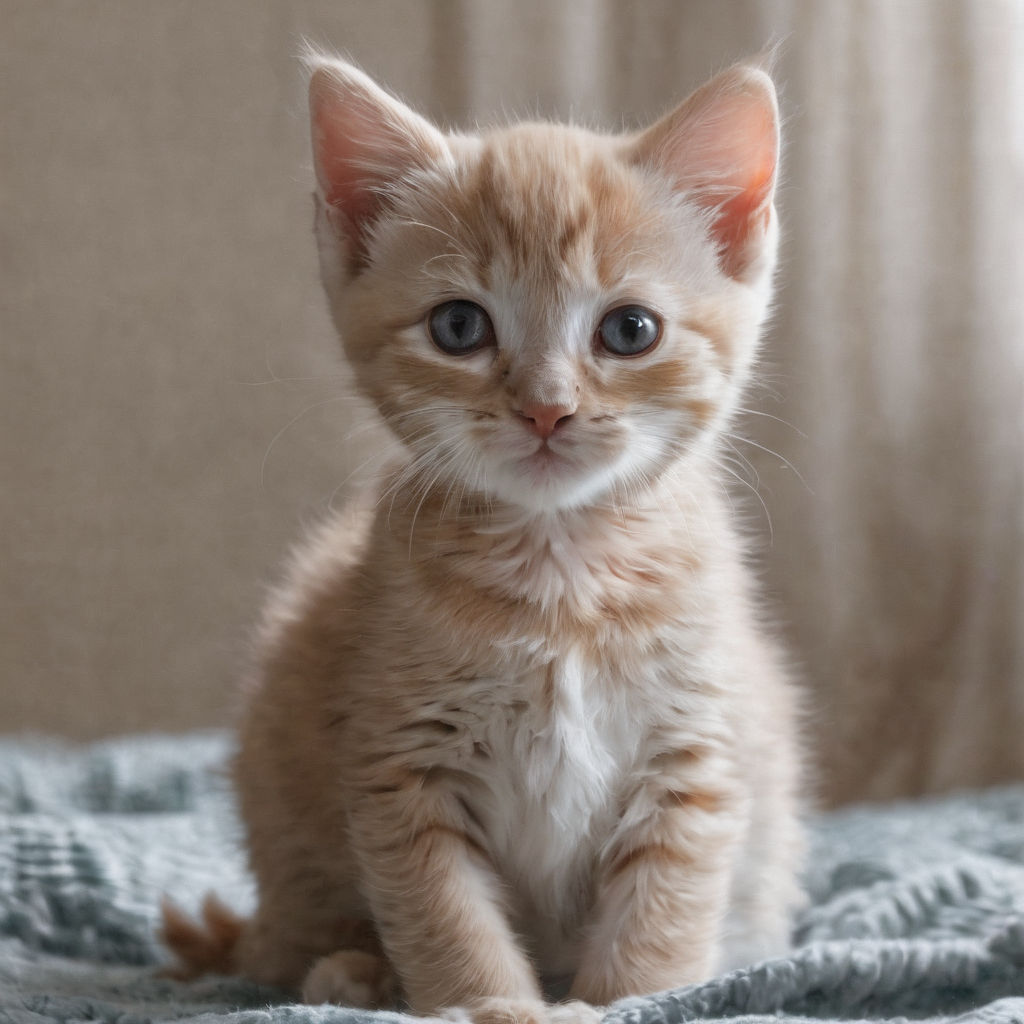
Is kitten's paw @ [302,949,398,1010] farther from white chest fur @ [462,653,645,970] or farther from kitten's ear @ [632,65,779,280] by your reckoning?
kitten's ear @ [632,65,779,280]

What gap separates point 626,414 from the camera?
3.65 ft

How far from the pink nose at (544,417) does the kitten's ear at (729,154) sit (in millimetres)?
304

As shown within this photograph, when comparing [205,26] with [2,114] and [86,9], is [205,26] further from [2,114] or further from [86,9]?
[2,114]

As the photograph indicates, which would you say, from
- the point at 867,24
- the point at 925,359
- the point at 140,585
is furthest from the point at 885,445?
the point at 140,585

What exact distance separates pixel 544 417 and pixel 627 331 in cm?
14

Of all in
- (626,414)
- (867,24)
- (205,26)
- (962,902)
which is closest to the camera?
(626,414)

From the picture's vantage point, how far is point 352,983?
1210mm

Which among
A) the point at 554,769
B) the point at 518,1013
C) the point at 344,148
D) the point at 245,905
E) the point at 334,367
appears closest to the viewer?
the point at 518,1013

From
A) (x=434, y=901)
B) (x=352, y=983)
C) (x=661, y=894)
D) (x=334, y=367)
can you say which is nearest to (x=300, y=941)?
(x=352, y=983)

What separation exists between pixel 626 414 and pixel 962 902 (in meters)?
0.78

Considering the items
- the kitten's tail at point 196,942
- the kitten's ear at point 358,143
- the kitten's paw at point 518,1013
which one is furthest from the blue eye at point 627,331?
the kitten's tail at point 196,942

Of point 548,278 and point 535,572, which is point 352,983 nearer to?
point 535,572

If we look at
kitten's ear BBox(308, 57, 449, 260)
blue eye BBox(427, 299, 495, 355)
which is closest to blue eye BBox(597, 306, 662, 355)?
blue eye BBox(427, 299, 495, 355)

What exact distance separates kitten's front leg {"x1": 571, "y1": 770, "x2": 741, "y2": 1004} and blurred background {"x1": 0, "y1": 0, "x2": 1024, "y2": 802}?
98 centimetres
